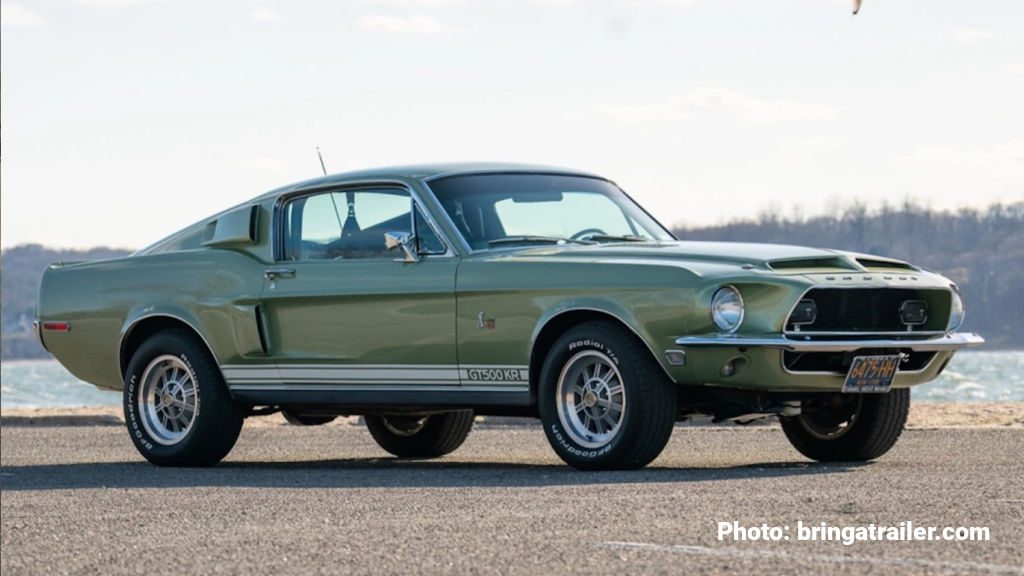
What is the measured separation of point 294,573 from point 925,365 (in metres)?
4.97

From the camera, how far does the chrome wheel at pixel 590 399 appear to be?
10125mm

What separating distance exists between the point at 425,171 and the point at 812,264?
8.18 ft

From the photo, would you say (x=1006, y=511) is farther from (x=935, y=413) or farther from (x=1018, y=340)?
(x=1018, y=340)

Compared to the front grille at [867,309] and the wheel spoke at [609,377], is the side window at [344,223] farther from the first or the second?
the front grille at [867,309]

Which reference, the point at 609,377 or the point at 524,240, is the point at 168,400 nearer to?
the point at 524,240

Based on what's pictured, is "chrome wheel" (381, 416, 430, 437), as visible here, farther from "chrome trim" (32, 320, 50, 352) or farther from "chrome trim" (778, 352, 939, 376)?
"chrome trim" (778, 352, 939, 376)

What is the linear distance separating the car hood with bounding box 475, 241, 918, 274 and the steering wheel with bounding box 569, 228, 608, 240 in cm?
27

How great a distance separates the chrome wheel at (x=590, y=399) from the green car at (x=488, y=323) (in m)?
0.01

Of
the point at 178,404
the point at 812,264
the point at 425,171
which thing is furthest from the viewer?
the point at 178,404

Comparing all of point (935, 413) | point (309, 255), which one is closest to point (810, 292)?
point (309, 255)

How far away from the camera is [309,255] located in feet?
38.7

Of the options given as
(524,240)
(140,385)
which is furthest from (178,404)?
(524,240)

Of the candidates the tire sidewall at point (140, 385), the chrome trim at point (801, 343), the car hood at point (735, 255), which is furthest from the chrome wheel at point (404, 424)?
the chrome trim at point (801, 343)

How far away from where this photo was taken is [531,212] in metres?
11.2
